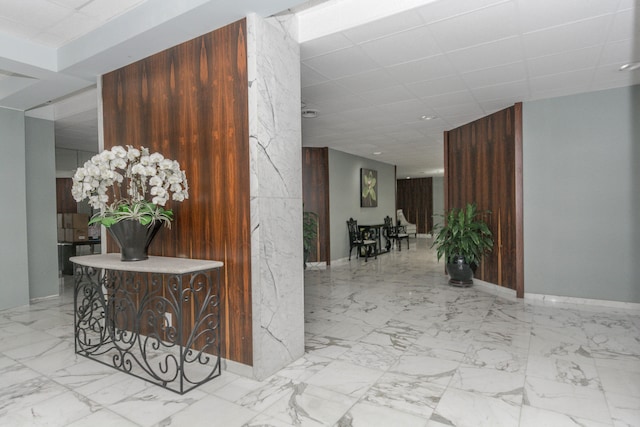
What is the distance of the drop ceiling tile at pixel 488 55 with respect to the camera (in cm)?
308

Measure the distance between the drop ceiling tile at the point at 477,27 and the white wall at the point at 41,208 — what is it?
543cm

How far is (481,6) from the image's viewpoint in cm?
253

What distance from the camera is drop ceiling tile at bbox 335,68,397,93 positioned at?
12.2 ft

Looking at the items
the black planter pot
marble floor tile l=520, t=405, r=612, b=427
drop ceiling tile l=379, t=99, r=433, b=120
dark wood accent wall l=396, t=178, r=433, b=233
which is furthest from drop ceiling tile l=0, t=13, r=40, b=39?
dark wood accent wall l=396, t=178, r=433, b=233

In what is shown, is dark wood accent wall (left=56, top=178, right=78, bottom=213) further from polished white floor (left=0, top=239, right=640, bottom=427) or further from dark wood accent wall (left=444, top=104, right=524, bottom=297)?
dark wood accent wall (left=444, top=104, right=524, bottom=297)

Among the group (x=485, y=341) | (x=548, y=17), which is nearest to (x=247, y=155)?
(x=548, y=17)

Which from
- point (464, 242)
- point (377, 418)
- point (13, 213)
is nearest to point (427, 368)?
point (377, 418)

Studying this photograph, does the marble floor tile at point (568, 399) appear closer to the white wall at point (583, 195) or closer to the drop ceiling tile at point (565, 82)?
the white wall at point (583, 195)

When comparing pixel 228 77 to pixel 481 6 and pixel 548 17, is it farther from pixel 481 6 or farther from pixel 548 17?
pixel 548 17

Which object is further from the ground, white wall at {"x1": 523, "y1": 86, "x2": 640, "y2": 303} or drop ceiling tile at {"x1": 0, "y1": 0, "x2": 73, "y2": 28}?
drop ceiling tile at {"x1": 0, "y1": 0, "x2": 73, "y2": 28}

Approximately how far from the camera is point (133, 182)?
9.16 feet

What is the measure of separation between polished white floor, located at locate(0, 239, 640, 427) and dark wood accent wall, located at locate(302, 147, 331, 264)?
3626 millimetres

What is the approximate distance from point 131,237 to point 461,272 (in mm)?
4622

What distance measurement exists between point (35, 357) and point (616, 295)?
19.9 feet
